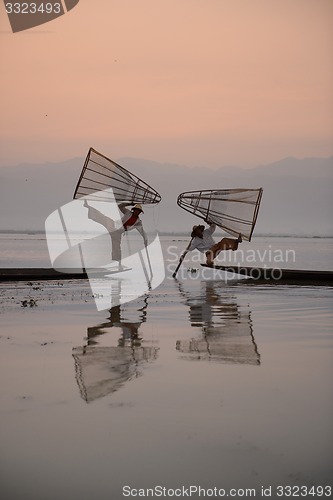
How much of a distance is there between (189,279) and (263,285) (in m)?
3.65

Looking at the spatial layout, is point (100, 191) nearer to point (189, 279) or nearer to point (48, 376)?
point (189, 279)

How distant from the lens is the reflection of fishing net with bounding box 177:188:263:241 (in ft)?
69.2

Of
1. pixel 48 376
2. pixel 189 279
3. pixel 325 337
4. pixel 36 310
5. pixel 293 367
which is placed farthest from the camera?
pixel 189 279

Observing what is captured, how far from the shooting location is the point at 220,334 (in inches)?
424

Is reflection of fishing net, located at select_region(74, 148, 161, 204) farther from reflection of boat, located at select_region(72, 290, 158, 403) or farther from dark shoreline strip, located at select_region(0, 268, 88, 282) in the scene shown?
reflection of boat, located at select_region(72, 290, 158, 403)

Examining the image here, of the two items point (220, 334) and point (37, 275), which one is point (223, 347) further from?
point (37, 275)

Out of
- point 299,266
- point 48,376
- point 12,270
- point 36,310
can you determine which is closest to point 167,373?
point 48,376

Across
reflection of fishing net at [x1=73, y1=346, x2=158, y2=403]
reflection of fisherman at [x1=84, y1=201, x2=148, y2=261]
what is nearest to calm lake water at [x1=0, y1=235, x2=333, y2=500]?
reflection of fishing net at [x1=73, y1=346, x2=158, y2=403]

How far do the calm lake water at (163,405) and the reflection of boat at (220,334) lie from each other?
0.03 m

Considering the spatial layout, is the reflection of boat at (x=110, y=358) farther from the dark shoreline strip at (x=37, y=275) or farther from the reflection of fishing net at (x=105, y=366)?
the dark shoreline strip at (x=37, y=275)

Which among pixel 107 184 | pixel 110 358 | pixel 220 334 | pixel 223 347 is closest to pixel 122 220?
pixel 107 184

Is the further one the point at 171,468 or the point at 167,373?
the point at 167,373

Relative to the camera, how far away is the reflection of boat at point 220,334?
29.6ft

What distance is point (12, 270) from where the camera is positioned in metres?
20.8
